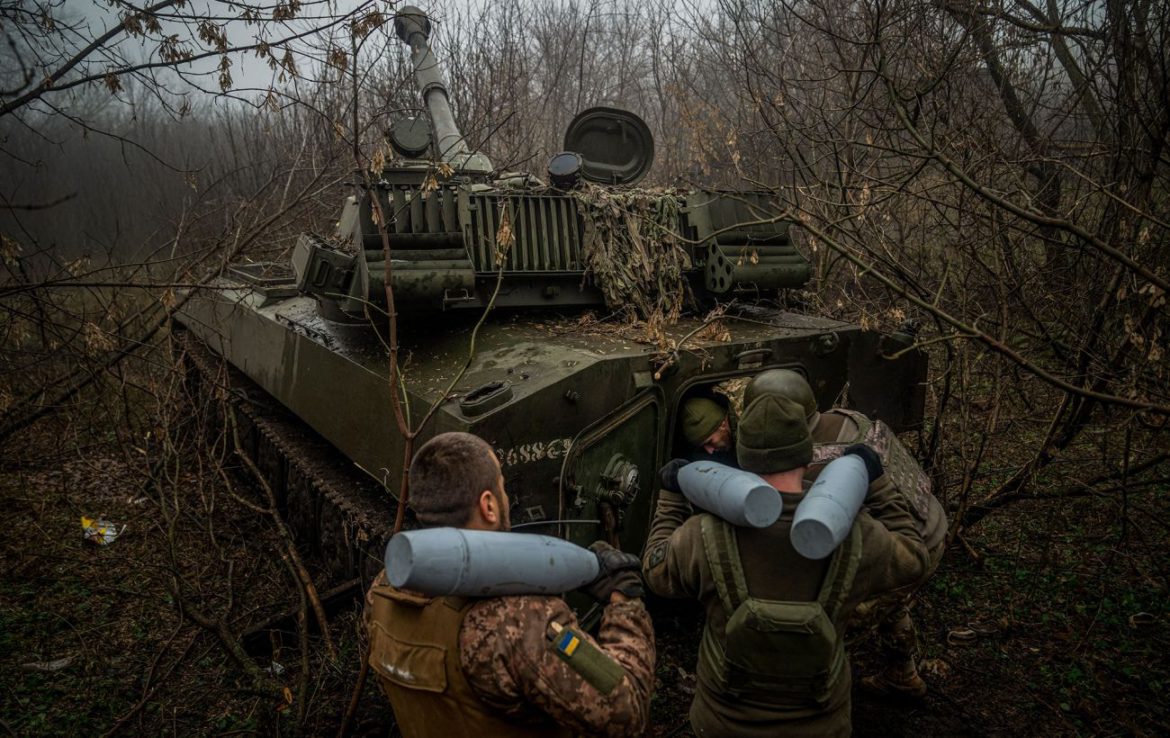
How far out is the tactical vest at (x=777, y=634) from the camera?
2.44 m

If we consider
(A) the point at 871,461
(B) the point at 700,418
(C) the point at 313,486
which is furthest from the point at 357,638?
(A) the point at 871,461

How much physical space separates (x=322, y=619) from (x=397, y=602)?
102 inches

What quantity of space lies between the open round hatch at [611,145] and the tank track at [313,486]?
8.77 feet

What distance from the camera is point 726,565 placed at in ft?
8.25

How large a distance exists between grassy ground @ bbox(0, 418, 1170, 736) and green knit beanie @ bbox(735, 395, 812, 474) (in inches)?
76.9

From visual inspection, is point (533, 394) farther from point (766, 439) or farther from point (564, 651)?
point (564, 651)

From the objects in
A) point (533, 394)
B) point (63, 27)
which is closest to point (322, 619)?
point (533, 394)

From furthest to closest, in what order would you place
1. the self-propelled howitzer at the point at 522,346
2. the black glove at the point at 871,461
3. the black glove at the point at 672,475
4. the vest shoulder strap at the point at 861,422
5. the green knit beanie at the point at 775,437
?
the self-propelled howitzer at the point at 522,346 < the vest shoulder strap at the point at 861,422 < the black glove at the point at 672,475 < the black glove at the point at 871,461 < the green knit beanie at the point at 775,437

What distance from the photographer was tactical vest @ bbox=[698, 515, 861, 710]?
2439 millimetres

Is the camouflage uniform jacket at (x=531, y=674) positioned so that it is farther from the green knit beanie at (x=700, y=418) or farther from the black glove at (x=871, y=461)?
the green knit beanie at (x=700, y=418)

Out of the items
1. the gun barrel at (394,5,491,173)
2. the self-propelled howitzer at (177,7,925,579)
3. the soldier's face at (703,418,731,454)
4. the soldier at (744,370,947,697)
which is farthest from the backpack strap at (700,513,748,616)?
the gun barrel at (394,5,491,173)

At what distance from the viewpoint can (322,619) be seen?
4.36 metres

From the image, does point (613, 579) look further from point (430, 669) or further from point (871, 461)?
point (871, 461)

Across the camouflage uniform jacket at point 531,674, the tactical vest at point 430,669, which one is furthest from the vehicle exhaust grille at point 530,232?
the camouflage uniform jacket at point 531,674
